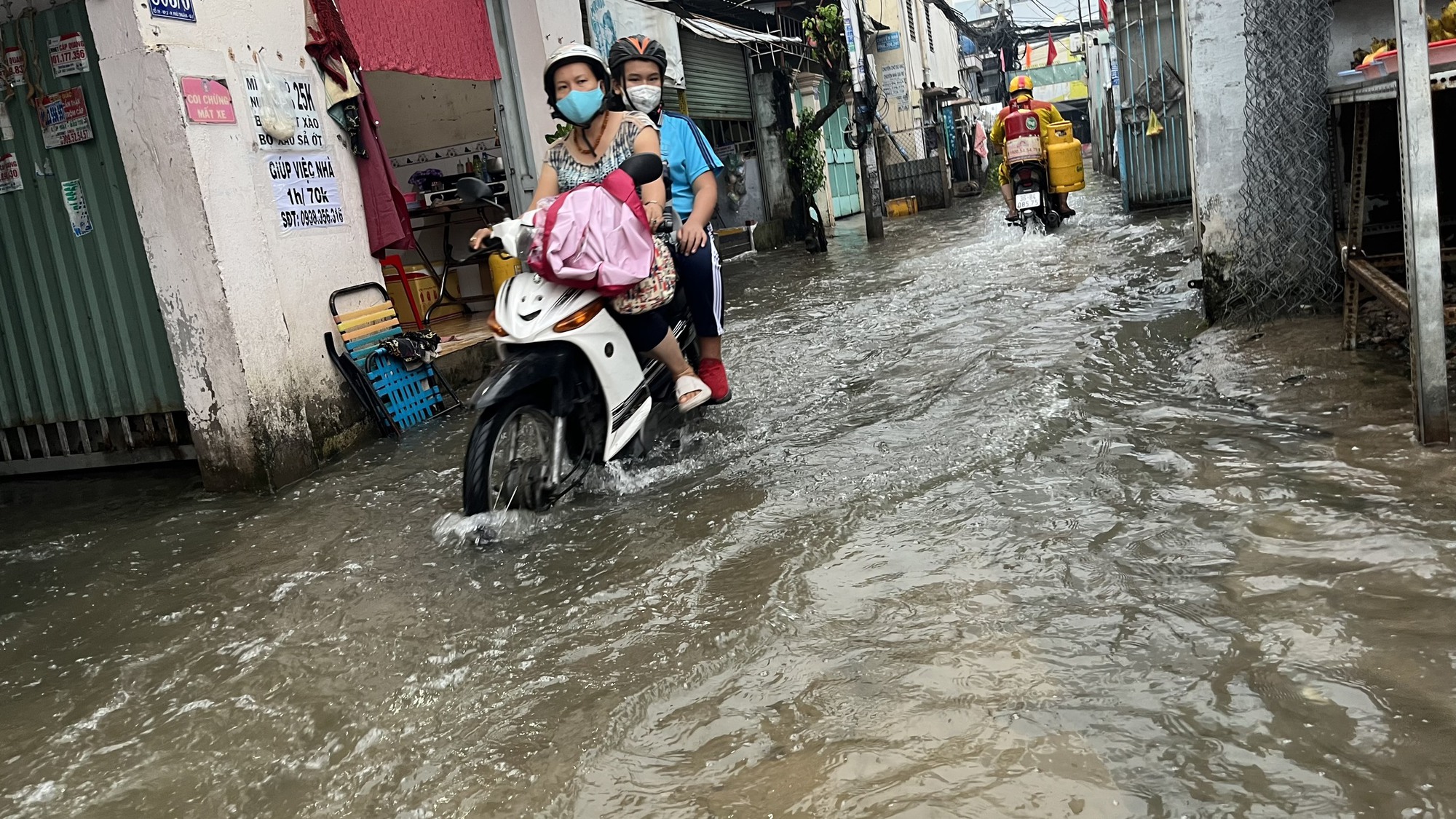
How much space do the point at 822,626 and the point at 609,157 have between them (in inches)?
98.0

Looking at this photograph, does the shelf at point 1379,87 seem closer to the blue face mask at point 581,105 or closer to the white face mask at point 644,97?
the white face mask at point 644,97

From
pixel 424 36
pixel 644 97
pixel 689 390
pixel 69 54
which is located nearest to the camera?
pixel 689 390

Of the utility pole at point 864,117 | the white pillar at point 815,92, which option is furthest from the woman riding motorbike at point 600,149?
the white pillar at point 815,92

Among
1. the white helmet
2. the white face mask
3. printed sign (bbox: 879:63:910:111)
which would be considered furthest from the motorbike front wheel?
printed sign (bbox: 879:63:910:111)

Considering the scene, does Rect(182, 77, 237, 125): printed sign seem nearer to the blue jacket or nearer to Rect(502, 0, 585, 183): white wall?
the blue jacket

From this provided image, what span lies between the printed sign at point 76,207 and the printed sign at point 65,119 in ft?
0.70

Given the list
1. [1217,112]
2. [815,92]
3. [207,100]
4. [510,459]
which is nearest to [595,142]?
[510,459]

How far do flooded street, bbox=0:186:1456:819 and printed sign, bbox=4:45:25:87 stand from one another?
2272 millimetres

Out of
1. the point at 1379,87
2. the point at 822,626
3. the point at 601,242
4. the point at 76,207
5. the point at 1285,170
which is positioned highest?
the point at 76,207

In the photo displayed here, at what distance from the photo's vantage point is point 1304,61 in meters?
5.33

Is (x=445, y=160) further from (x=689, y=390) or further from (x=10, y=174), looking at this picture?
(x=689, y=390)

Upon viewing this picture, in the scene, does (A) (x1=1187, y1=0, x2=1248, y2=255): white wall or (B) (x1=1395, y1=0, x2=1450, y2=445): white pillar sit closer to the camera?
(B) (x1=1395, y1=0, x2=1450, y2=445): white pillar

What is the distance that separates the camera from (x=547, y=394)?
13.7ft

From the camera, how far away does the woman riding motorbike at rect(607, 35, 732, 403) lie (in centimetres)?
482
